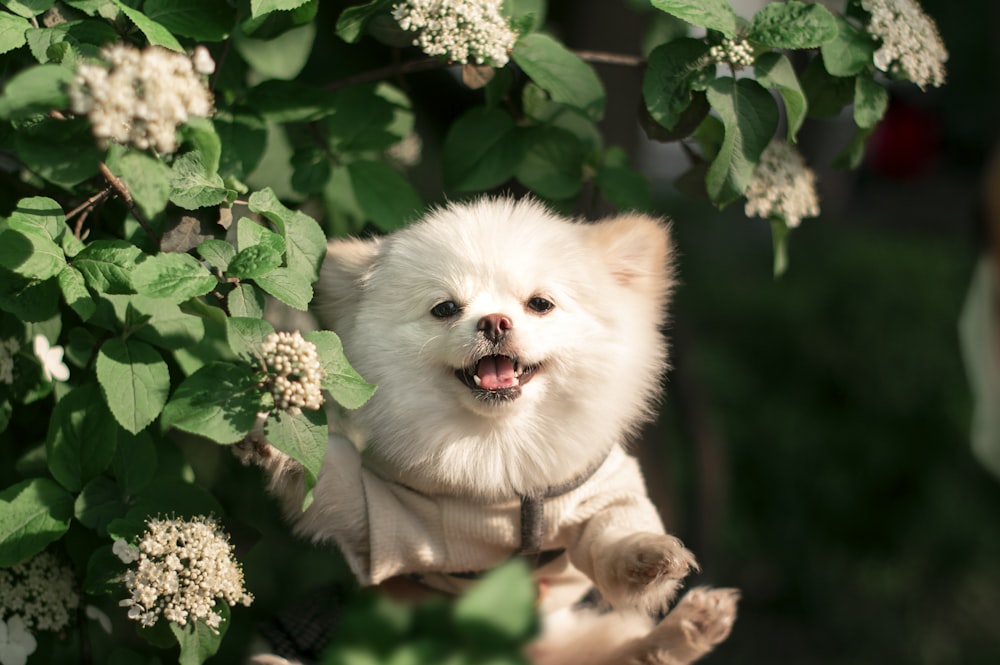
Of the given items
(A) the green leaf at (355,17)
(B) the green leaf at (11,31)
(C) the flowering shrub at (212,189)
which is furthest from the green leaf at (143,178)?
(A) the green leaf at (355,17)

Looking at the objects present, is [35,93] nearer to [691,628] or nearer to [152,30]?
[152,30]

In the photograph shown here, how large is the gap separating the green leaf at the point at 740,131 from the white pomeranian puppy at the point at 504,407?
16 cm

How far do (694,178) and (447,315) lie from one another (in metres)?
0.68

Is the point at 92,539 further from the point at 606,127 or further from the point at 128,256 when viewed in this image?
the point at 606,127

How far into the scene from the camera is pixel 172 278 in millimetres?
1403

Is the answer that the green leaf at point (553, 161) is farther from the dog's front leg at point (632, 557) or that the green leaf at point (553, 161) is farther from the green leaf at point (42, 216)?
the green leaf at point (42, 216)

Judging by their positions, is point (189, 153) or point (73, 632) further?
point (73, 632)

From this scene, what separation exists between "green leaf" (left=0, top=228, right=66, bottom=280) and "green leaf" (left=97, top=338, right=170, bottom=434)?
0.15 m

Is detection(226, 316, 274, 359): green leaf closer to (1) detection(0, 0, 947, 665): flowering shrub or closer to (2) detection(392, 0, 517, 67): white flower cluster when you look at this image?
(1) detection(0, 0, 947, 665): flowering shrub

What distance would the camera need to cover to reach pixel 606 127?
11.7 ft

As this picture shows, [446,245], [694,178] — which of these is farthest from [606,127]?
[446,245]

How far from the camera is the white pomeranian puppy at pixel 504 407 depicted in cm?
163

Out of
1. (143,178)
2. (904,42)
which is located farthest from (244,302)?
(904,42)

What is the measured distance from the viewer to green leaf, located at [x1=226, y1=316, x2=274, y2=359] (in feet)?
4.76
